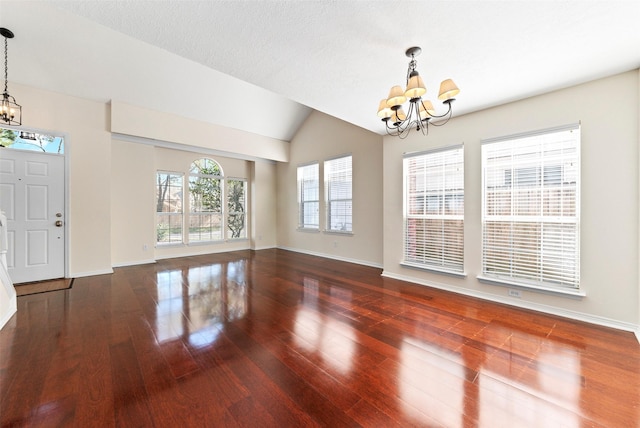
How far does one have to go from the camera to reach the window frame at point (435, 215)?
3.67 metres

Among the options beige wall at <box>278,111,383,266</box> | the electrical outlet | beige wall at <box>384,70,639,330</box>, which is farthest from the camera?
→ beige wall at <box>278,111,383,266</box>

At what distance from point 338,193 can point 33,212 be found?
5546 mm

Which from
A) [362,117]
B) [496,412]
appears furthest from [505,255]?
[362,117]

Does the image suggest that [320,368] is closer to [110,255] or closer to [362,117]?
[362,117]

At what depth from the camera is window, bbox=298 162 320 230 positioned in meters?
6.69

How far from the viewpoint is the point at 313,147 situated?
6.67 meters

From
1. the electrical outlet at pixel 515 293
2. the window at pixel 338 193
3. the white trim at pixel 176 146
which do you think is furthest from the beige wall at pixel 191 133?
the electrical outlet at pixel 515 293

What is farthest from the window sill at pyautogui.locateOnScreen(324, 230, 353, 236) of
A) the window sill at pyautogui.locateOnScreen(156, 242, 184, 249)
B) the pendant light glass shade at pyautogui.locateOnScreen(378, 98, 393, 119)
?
the window sill at pyautogui.locateOnScreen(156, 242, 184, 249)

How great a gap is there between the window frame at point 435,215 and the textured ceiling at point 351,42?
832mm

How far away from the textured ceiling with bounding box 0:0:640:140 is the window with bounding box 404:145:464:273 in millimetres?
846

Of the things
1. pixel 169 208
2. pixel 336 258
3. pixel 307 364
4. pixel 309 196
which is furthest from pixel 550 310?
pixel 169 208

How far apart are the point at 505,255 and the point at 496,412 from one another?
91.2 inches

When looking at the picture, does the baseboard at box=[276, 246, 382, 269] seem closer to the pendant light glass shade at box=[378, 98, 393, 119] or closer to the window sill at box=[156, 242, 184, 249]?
the window sill at box=[156, 242, 184, 249]

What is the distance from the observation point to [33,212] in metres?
4.11
